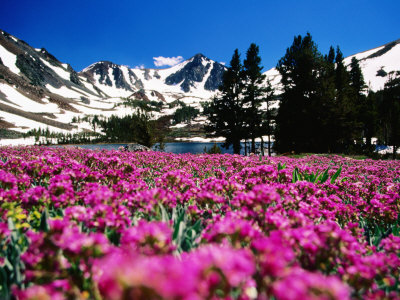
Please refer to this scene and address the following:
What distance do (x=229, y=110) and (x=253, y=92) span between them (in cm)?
468

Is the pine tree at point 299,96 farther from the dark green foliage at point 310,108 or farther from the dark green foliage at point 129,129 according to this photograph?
the dark green foliage at point 129,129

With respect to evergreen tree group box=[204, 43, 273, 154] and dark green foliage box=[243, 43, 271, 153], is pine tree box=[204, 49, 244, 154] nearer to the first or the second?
evergreen tree group box=[204, 43, 273, 154]

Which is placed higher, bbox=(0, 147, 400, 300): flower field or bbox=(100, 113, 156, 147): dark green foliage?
bbox=(100, 113, 156, 147): dark green foliage

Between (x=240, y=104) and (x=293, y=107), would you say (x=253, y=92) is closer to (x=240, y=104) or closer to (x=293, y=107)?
(x=240, y=104)

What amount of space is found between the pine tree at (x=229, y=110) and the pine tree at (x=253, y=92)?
1.01 m

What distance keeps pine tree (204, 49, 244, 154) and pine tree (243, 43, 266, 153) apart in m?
1.01

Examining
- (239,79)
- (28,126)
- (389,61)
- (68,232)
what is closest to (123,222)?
(68,232)

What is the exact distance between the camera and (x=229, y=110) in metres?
32.1

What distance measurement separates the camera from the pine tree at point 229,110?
3147 cm

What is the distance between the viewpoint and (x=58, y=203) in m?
2.20

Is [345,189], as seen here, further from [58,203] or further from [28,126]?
[28,126]

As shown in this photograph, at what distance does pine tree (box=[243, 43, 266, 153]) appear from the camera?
104ft

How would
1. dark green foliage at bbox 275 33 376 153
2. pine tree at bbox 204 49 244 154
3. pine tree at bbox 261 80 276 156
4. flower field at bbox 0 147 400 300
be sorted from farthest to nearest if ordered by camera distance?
pine tree at bbox 261 80 276 156, pine tree at bbox 204 49 244 154, dark green foliage at bbox 275 33 376 153, flower field at bbox 0 147 400 300

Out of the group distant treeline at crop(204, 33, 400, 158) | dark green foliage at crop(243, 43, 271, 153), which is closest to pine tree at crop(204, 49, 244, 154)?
distant treeline at crop(204, 33, 400, 158)
